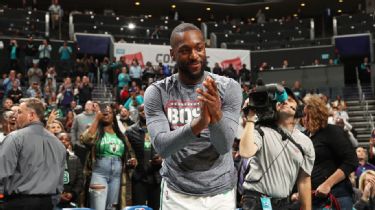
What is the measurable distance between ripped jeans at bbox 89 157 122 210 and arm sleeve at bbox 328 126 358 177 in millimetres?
3287

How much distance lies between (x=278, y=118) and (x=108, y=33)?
22173 millimetres

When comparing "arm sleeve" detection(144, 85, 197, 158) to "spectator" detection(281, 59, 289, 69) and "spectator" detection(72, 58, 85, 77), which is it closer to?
"spectator" detection(72, 58, 85, 77)

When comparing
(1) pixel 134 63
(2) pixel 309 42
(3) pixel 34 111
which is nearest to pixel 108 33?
(1) pixel 134 63

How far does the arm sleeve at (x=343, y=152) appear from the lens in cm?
471

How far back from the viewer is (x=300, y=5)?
111 feet

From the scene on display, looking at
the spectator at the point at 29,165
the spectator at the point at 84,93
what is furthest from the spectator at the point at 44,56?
the spectator at the point at 29,165

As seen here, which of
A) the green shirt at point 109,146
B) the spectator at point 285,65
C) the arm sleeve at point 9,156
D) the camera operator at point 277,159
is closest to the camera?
the camera operator at point 277,159

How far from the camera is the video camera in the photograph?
3793 millimetres

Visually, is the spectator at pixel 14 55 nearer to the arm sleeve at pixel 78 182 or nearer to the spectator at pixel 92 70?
the spectator at pixel 92 70

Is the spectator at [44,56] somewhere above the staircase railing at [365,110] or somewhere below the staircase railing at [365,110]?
above

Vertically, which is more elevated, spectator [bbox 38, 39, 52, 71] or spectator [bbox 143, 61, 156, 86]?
spectator [bbox 38, 39, 52, 71]

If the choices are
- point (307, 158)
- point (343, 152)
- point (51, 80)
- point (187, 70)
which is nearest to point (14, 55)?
point (51, 80)

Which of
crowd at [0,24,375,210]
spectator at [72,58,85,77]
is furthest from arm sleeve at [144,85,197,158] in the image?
spectator at [72,58,85,77]

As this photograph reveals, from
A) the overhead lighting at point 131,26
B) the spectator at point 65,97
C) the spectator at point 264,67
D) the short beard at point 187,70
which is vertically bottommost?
the spectator at point 65,97
